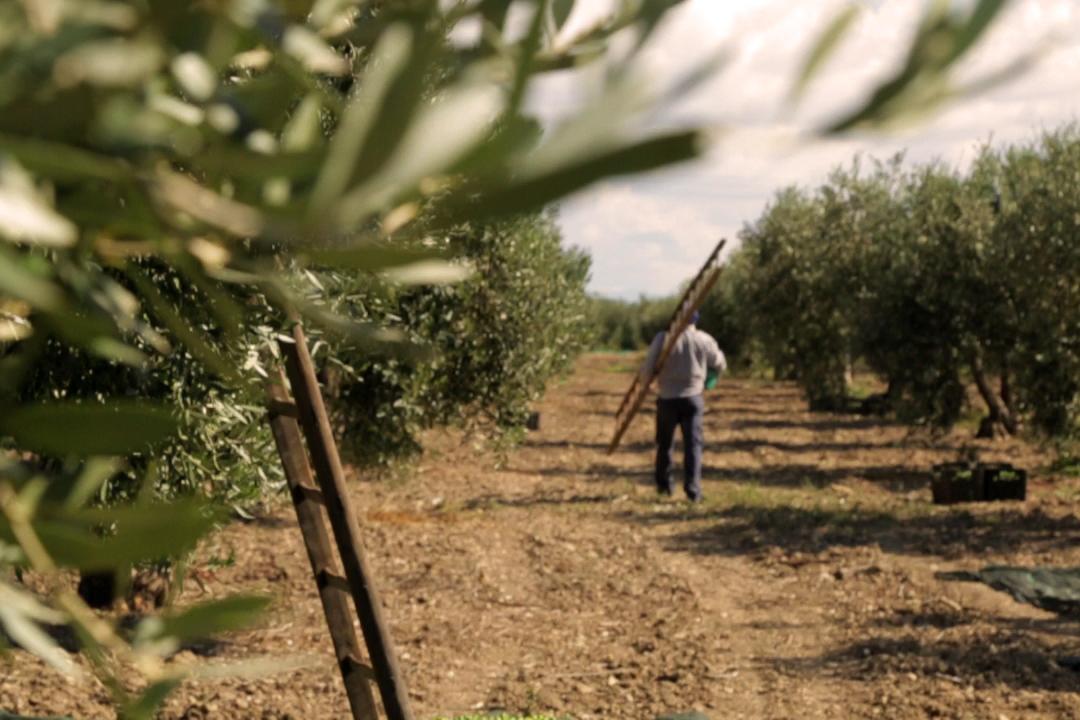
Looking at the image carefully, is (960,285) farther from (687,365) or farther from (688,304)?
(688,304)

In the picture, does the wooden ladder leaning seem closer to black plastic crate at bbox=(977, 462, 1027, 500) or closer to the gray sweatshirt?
the gray sweatshirt

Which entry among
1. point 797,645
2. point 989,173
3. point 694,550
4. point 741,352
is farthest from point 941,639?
point 741,352

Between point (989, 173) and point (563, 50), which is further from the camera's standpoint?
point (989, 173)

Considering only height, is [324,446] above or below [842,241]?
below

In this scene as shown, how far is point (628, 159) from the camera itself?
46 centimetres

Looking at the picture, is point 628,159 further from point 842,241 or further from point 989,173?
point 842,241

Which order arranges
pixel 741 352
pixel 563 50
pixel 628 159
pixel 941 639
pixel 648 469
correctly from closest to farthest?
pixel 628 159, pixel 563 50, pixel 941 639, pixel 648 469, pixel 741 352

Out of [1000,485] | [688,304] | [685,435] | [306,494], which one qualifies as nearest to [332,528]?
[306,494]

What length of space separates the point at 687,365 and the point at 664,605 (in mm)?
5112

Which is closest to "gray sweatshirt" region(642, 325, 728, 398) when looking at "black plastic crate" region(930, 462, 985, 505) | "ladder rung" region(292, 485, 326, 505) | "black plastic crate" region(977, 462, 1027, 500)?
"black plastic crate" region(930, 462, 985, 505)

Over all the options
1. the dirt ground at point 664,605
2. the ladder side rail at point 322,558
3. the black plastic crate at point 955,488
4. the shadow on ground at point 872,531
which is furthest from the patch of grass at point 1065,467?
the ladder side rail at point 322,558

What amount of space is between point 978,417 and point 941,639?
1658 centimetres

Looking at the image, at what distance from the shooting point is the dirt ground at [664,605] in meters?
6.78

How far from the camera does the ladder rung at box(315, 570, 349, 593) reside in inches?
142
